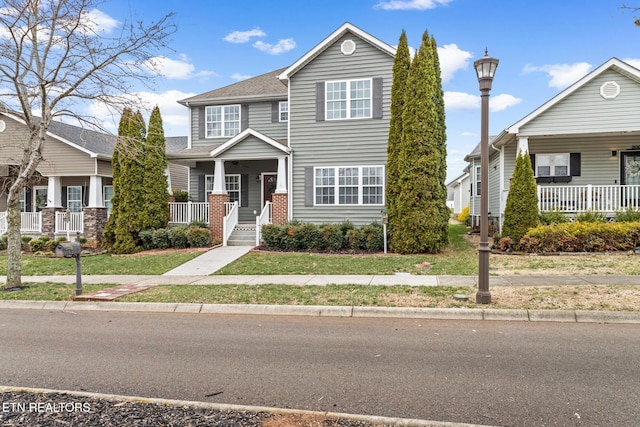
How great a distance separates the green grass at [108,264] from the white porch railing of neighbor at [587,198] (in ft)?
41.9

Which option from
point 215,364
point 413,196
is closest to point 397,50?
point 413,196

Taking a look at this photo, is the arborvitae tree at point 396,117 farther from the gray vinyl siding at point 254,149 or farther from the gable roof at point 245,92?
the gable roof at point 245,92

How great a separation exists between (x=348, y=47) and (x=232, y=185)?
832 centimetres

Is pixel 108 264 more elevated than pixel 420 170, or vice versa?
pixel 420 170

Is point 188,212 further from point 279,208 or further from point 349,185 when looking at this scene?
point 349,185

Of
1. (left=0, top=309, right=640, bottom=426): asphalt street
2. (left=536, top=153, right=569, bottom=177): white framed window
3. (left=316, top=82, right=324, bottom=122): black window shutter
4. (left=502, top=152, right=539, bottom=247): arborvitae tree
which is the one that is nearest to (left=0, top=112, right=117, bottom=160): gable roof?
(left=316, top=82, right=324, bottom=122): black window shutter

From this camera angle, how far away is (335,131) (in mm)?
17484

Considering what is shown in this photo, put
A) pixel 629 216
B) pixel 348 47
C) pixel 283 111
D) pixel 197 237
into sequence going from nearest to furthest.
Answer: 1. pixel 629 216
2. pixel 197 237
3. pixel 348 47
4. pixel 283 111

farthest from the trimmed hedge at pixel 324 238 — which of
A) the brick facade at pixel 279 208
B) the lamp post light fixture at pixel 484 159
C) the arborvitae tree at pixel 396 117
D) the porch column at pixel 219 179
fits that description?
the lamp post light fixture at pixel 484 159

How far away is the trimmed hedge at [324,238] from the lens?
1491 centimetres

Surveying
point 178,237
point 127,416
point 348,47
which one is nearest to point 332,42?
point 348,47

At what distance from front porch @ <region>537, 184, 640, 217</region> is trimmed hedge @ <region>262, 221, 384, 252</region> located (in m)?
6.29

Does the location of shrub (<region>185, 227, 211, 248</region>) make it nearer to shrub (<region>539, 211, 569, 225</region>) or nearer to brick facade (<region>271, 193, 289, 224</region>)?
brick facade (<region>271, 193, 289, 224</region>)

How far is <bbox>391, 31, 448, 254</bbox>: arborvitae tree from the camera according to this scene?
46.8 ft
